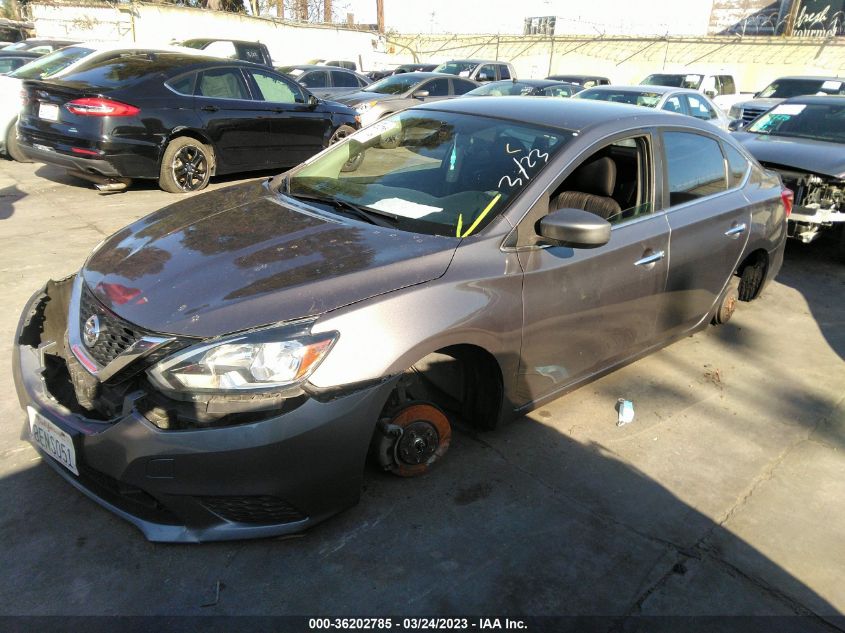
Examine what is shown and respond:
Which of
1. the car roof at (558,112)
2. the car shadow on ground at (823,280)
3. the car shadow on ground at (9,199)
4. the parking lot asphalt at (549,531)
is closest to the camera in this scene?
the parking lot asphalt at (549,531)

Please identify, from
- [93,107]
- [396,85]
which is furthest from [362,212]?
[396,85]

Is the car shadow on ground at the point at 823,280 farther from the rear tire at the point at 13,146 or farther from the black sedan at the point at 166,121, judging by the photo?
the rear tire at the point at 13,146

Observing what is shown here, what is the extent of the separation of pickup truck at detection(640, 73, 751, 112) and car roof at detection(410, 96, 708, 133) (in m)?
11.6

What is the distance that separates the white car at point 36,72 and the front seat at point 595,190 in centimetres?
727

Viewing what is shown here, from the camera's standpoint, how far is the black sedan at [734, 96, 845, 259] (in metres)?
6.69

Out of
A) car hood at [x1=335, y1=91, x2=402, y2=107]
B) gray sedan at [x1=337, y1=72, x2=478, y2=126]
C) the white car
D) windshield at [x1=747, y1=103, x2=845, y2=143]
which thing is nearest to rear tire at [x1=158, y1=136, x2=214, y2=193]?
the white car

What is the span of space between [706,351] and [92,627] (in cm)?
413

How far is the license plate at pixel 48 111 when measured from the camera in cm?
725

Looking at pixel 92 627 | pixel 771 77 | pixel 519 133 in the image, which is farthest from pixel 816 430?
pixel 771 77

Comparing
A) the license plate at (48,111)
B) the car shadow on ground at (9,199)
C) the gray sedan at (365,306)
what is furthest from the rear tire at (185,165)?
the gray sedan at (365,306)

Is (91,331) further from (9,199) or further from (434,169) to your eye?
(9,199)

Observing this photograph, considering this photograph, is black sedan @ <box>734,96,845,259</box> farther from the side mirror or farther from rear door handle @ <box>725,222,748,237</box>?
the side mirror

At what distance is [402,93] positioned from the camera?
12938 millimetres

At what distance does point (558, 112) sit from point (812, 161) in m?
4.54
